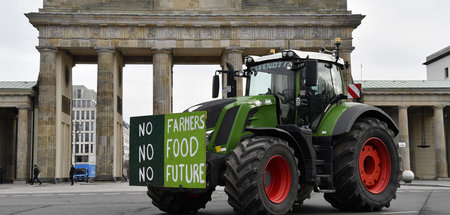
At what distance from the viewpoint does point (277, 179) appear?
9773mm

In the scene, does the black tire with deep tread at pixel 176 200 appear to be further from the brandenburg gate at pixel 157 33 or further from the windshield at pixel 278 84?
the brandenburg gate at pixel 157 33

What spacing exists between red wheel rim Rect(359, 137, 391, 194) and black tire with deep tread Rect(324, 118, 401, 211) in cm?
10

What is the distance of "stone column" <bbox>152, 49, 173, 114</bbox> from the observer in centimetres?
4562

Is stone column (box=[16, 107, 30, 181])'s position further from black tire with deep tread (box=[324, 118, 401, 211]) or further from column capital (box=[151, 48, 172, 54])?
black tire with deep tread (box=[324, 118, 401, 211])

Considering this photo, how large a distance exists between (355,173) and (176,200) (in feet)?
11.8

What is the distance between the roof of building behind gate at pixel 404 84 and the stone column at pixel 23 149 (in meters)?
28.3

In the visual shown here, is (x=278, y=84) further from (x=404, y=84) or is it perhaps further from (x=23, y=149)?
(x=404, y=84)

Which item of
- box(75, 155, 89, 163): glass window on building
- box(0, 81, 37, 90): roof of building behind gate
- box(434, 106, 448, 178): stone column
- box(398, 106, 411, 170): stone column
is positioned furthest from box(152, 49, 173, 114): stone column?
box(75, 155, 89, 163): glass window on building

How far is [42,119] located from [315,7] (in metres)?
24.2

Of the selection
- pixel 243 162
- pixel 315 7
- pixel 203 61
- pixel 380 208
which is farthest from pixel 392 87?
pixel 243 162

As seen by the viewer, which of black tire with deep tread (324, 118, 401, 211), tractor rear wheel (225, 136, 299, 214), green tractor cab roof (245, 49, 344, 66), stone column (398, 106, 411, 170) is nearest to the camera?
tractor rear wheel (225, 136, 299, 214)

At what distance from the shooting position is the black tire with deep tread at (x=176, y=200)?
440 inches

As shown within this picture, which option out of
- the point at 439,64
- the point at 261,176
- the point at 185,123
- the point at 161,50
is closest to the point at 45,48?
the point at 161,50

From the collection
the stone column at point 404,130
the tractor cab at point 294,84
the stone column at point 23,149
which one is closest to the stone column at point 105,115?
the stone column at point 23,149
